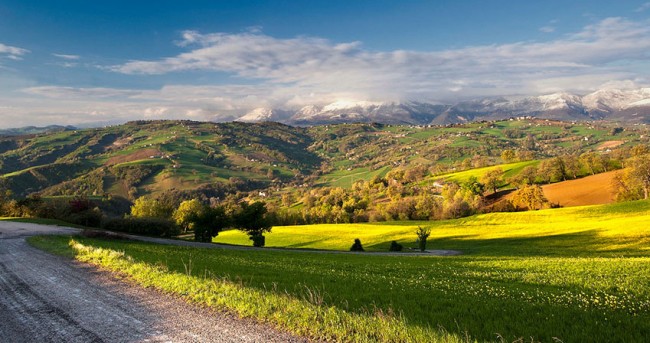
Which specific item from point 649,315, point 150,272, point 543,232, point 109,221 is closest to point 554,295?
point 649,315

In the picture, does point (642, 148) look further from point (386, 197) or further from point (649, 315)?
point (649, 315)

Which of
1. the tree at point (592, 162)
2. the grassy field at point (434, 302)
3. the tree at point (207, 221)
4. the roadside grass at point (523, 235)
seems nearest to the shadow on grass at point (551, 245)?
the roadside grass at point (523, 235)

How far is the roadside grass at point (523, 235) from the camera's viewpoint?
5044cm

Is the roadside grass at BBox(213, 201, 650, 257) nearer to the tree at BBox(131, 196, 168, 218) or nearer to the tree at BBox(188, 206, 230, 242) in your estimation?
the tree at BBox(188, 206, 230, 242)

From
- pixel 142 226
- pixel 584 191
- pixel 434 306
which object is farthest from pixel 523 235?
pixel 142 226

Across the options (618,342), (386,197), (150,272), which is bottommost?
(386,197)

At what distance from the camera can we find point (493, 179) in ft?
486

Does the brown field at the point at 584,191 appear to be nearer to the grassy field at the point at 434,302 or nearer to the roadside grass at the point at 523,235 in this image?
the roadside grass at the point at 523,235

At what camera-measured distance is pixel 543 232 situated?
219 ft

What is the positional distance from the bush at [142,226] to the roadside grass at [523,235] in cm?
2346

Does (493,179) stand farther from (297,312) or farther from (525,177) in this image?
(297,312)

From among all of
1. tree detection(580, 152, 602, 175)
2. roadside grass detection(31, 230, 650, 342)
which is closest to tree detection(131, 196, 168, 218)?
roadside grass detection(31, 230, 650, 342)

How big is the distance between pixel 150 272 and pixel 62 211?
77197mm

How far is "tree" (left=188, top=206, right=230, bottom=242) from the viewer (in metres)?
78.3
